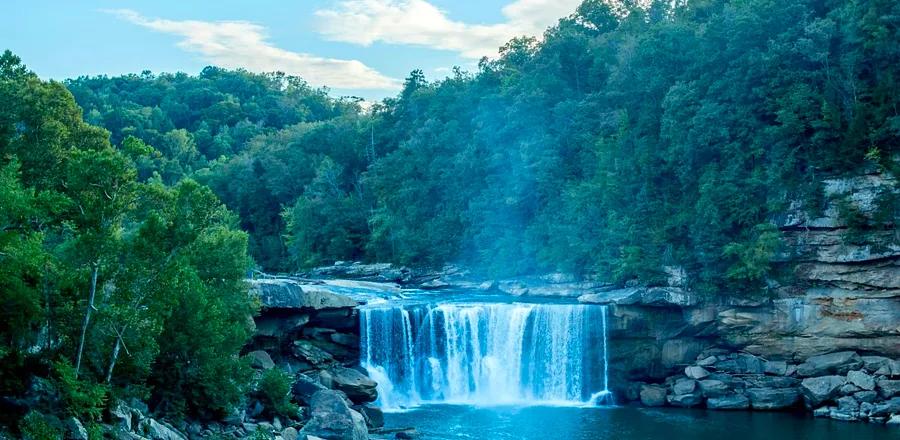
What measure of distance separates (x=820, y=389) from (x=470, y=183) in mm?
22352

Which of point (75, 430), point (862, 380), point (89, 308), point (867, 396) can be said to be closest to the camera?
point (75, 430)

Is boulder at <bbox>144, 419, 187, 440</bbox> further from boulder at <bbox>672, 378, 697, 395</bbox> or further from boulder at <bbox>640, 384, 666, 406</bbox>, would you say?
boulder at <bbox>672, 378, 697, 395</bbox>

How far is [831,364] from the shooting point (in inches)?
1064

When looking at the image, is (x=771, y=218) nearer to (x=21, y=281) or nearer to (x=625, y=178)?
(x=625, y=178)

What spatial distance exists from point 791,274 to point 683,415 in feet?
18.8

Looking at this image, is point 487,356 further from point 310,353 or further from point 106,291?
point 106,291

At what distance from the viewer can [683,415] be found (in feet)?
86.8

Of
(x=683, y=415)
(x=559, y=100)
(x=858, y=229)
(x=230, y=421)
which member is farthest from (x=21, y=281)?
(x=559, y=100)

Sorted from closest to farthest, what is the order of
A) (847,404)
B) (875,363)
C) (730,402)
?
(847,404) → (875,363) → (730,402)

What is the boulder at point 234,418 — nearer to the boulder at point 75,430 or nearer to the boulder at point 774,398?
the boulder at point 75,430

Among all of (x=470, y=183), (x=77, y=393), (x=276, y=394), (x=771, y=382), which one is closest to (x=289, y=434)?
(x=276, y=394)

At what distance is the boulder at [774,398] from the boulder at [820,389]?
35cm

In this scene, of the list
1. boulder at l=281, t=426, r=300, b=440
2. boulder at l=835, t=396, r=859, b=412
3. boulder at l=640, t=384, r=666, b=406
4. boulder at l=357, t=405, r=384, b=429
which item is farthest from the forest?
boulder at l=835, t=396, r=859, b=412

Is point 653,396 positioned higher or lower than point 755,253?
lower
